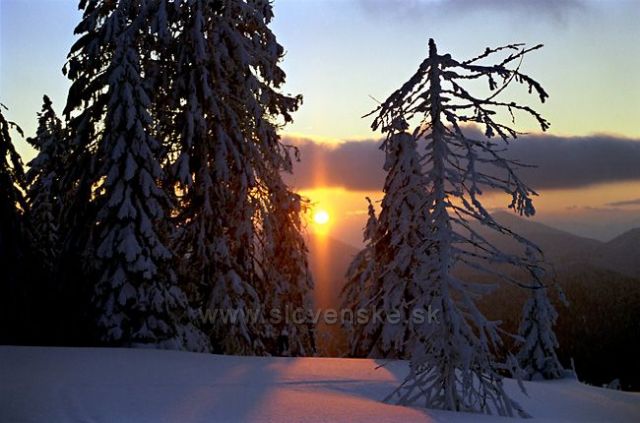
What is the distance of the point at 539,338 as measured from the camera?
31.6 meters

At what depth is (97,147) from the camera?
45.6ft

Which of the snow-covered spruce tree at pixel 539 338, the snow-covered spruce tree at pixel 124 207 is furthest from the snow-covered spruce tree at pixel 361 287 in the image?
the snow-covered spruce tree at pixel 539 338

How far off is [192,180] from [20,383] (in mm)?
8810

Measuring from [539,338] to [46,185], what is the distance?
2705 centimetres

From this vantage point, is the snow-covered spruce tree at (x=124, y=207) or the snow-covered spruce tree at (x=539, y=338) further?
the snow-covered spruce tree at (x=539, y=338)

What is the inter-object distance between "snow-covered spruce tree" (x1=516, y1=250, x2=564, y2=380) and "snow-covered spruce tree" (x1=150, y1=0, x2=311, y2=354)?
18894 mm

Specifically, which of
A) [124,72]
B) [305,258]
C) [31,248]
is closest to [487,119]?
[124,72]

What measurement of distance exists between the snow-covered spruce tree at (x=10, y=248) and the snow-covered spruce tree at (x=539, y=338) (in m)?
24.8

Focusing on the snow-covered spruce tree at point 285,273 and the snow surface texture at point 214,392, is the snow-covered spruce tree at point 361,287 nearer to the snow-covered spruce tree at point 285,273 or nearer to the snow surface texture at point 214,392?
the snow-covered spruce tree at point 285,273

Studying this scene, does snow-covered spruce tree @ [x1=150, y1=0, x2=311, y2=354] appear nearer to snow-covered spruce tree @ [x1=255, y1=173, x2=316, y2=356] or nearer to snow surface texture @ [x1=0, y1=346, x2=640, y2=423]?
snow-covered spruce tree @ [x1=255, y1=173, x2=316, y2=356]

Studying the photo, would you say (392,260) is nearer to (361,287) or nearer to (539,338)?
(361,287)

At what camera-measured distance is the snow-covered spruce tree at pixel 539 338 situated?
30125 millimetres

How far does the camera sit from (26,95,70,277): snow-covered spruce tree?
1620 centimetres

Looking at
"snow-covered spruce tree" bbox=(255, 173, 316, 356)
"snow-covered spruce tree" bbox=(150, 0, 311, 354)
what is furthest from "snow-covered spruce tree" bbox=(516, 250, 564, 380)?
"snow-covered spruce tree" bbox=(150, 0, 311, 354)
